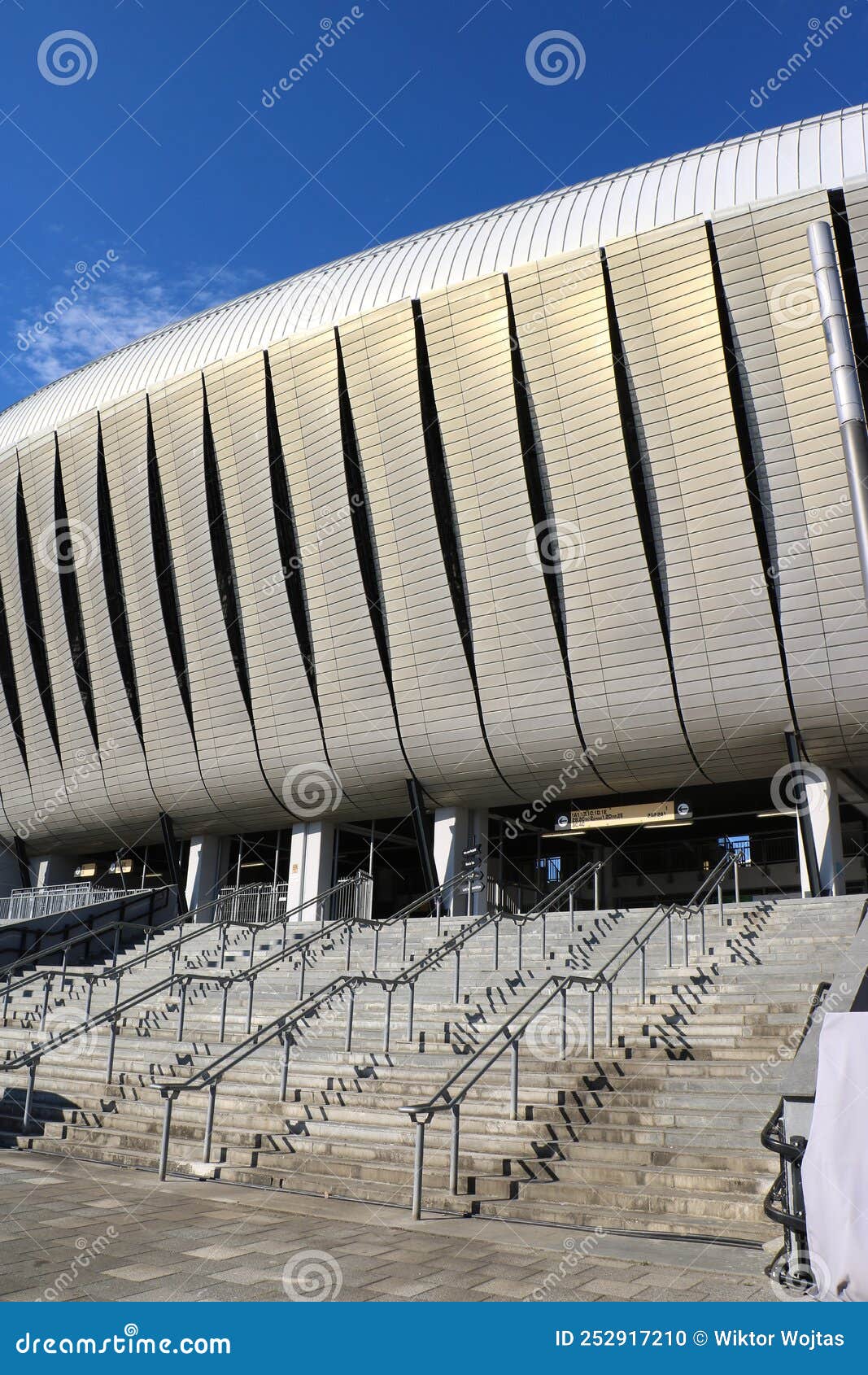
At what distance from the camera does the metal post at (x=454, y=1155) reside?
927 cm

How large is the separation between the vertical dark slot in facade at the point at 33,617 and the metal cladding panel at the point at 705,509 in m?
22.8

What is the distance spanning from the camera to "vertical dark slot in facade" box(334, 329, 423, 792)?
94.6 feet

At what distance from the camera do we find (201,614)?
32219 mm

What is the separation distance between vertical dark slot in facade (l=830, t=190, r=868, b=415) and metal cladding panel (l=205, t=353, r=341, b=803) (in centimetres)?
1535

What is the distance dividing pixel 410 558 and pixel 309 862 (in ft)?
32.9

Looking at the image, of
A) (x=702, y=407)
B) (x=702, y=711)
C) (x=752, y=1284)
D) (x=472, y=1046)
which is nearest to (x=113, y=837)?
(x=702, y=711)

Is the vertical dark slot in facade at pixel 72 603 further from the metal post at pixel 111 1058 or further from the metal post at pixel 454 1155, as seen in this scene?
the metal post at pixel 454 1155

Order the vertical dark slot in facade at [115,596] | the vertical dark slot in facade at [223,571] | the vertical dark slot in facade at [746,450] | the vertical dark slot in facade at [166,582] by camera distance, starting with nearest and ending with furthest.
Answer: the vertical dark slot in facade at [746,450] < the vertical dark slot in facade at [223,571] < the vertical dark slot in facade at [166,582] < the vertical dark slot in facade at [115,596]

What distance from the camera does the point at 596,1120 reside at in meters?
10.1

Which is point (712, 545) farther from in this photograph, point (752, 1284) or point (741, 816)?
point (752, 1284)

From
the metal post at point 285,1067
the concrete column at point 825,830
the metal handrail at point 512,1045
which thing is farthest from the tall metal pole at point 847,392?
the concrete column at point 825,830

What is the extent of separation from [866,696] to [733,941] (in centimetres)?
937

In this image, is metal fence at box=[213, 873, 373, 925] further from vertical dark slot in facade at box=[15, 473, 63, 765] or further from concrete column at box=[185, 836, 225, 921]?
vertical dark slot in facade at box=[15, 473, 63, 765]

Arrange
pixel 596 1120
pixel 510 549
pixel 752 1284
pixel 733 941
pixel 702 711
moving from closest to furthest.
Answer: pixel 752 1284 < pixel 596 1120 < pixel 733 941 < pixel 702 711 < pixel 510 549
